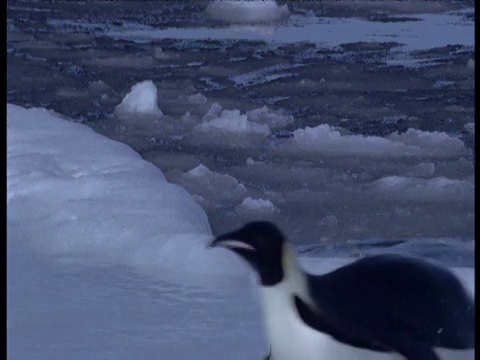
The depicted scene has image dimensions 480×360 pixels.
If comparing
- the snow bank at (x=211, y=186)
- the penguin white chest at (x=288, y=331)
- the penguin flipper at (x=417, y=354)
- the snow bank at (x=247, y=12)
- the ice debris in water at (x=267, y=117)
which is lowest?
the penguin flipper at (x=417, y=354)

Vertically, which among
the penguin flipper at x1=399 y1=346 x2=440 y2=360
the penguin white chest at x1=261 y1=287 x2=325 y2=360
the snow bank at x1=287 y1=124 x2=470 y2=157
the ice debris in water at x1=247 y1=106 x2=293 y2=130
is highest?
the ice debris in water at x1=247 y1=106 x2=293 y2=130

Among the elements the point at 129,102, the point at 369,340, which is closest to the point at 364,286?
the point at 369,340

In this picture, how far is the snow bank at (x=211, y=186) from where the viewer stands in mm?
1771

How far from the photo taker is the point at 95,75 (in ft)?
5.93

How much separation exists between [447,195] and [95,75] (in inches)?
26.1

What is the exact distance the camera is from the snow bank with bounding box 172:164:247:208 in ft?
5.81

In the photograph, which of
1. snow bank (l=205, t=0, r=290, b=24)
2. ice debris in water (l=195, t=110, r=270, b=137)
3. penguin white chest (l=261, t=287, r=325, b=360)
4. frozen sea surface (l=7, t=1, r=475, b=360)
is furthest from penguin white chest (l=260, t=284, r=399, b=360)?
snow bank (l=205, t=0, r=290, b=24)

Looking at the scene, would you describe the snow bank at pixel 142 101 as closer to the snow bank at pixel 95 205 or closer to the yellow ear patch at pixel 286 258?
the snow bank at pixel 95 205

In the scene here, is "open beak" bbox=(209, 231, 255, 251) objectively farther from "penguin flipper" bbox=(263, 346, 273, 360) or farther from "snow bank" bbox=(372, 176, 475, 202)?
"snow bank" bbox=(372, 176, 475, 202)

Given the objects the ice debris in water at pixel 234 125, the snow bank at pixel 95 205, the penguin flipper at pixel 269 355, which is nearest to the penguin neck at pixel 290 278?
the penguin flipper at pixel 269 355

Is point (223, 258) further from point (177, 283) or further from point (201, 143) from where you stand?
point (201, 143)

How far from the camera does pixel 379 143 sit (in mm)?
1778

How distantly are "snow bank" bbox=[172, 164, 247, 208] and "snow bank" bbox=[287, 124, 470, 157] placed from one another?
0.13m

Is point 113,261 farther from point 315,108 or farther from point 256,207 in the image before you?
point 315,108
